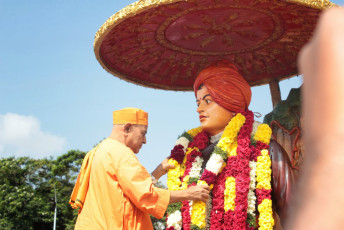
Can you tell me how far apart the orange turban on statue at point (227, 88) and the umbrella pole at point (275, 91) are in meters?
1.48

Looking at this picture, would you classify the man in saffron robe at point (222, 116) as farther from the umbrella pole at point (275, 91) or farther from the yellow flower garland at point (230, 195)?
the umbrella pole at point (275, 91)

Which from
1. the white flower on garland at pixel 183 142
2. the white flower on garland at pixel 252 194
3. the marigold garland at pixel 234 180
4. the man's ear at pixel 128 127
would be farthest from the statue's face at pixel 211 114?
the man's ear at pixel 128 127

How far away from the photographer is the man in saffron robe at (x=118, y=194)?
350 centimetres

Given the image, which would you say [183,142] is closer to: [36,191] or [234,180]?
[234,180]

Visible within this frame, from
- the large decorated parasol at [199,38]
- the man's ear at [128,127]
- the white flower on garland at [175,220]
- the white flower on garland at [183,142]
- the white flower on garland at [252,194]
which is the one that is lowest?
the white flower on garland at [175,220]

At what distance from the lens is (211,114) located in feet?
13.4

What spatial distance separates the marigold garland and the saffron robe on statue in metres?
0.36

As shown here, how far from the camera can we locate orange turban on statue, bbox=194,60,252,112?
4.04 meters

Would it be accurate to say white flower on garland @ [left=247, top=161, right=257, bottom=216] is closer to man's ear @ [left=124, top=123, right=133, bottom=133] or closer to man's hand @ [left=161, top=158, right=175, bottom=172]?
man's hand @ [left=161, top=158, right=175, bottom=172]

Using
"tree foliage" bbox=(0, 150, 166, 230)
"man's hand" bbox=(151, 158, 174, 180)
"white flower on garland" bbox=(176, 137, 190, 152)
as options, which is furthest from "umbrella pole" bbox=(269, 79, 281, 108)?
"tree foliage" bbox=(0, 150, 166, 230)

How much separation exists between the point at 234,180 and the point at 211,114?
79 centimetres

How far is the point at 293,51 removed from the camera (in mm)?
4910

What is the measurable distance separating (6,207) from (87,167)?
114 ft

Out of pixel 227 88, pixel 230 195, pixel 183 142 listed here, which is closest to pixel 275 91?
pixel 227 88
